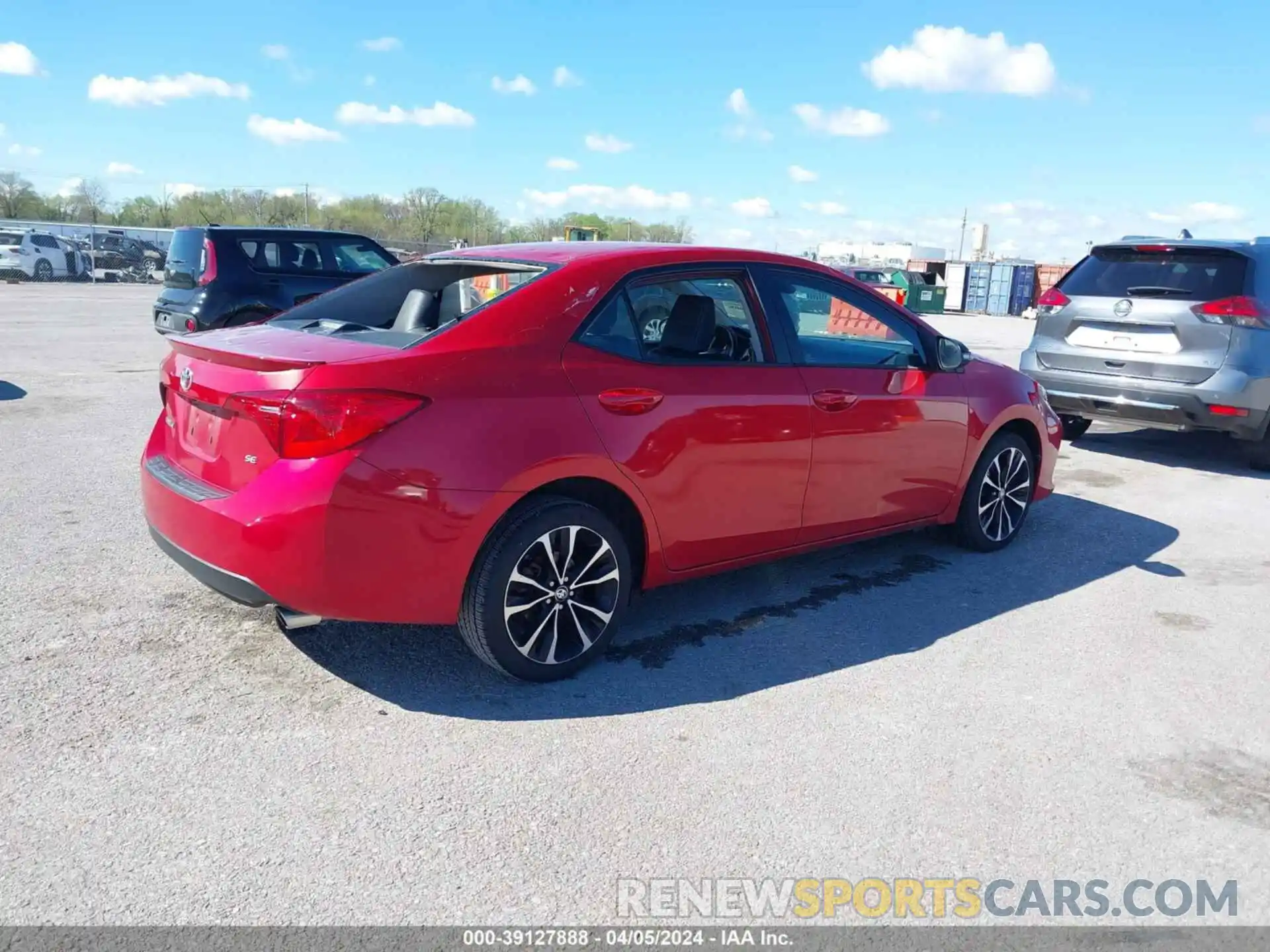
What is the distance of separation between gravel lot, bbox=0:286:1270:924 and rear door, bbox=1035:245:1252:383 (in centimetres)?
293

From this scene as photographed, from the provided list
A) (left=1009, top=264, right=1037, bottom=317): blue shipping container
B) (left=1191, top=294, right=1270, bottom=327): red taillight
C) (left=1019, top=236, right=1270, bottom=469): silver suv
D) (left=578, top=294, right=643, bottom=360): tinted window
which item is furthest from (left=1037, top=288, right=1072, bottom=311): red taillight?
(left=1009, top=264, right=1037, bottom=317): blue shipping container

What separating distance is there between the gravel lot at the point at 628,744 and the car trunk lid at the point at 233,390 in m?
0.80

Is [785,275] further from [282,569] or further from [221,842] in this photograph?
[221,842]

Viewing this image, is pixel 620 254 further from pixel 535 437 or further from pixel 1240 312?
pixel 1240 312

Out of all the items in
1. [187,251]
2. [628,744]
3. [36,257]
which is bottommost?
[628,744]

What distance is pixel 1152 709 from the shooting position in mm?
3697

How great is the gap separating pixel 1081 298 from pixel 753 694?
6106 mm

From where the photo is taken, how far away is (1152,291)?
7852 millimetres

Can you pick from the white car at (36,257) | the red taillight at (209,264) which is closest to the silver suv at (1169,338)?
the red taillight at (209,264)

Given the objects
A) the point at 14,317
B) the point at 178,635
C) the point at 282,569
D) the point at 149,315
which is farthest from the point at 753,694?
the point at 149,315

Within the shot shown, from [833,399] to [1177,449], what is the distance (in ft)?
21.0

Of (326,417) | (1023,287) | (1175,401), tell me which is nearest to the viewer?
(326,417)

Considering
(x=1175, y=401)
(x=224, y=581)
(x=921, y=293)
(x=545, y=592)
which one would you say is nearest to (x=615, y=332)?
(x=545, y=592)

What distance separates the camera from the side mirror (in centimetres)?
501
